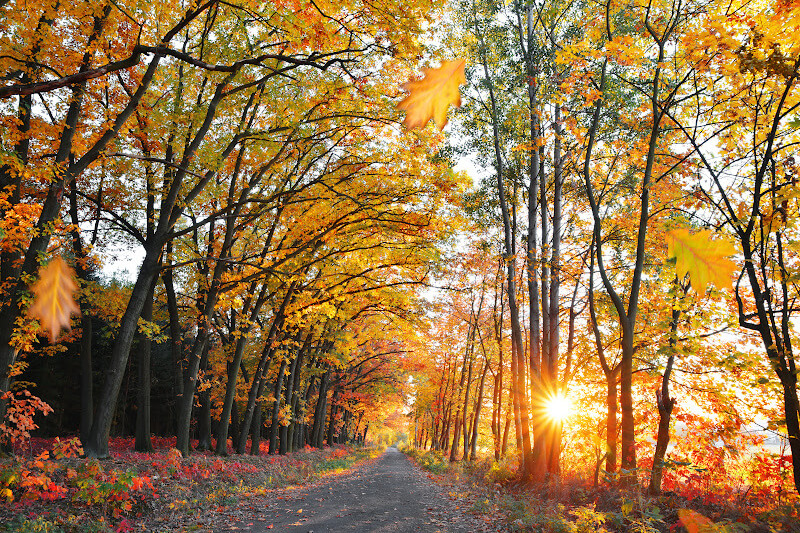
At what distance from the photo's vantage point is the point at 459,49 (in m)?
11.4

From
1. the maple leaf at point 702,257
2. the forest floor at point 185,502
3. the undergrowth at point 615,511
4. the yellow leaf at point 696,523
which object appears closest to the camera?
the maple leaf at point 702,257

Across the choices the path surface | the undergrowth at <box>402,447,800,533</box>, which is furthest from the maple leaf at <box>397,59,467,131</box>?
the path surface

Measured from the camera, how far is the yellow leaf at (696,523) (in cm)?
491

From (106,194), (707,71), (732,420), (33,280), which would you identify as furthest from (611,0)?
(106,194)

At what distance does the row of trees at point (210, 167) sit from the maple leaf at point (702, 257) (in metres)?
3.80

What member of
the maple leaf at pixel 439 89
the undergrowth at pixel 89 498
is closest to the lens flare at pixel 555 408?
the undergrowth at pixel 89 498

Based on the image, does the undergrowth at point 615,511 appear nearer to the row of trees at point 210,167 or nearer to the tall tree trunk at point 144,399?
the row of trees at point 210,167

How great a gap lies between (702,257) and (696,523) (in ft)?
16.2

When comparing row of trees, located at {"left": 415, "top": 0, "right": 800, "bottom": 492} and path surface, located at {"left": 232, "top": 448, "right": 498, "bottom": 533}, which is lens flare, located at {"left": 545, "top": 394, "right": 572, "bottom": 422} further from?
path surface, located at {"left": 232, "top": 448, "right": 498, "bottom": 533}

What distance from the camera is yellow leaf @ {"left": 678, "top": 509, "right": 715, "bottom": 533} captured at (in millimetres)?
4906

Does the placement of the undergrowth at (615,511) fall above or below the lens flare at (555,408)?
below

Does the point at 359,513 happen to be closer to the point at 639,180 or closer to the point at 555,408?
the point at 555,408

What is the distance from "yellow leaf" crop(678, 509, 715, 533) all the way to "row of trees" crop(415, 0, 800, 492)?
0.96m

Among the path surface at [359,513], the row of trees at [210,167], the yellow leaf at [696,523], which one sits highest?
the row of trees at [210,167]
